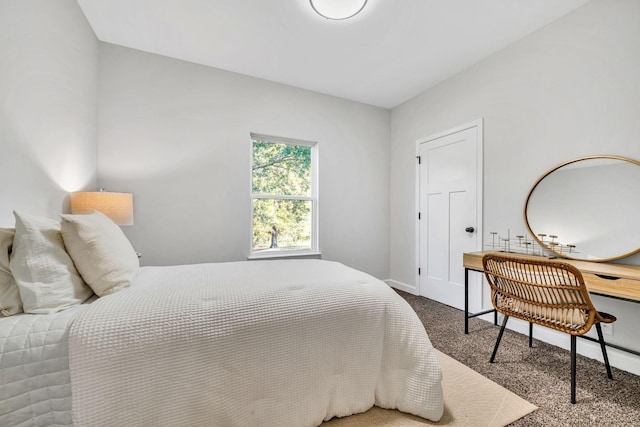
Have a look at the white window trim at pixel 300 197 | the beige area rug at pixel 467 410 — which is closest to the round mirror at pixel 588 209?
the beige area rug at pixel 467 410

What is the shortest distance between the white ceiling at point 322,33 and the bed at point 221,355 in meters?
2.06

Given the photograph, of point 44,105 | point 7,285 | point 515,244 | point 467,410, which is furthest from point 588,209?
point 44,105

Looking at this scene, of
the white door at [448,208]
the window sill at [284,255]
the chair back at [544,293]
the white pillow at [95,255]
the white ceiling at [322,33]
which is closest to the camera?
the white pillow at [95,255]

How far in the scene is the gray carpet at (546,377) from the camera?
139 centimetres

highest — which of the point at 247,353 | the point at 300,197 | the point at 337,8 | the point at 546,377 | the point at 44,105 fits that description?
the point at 337,8

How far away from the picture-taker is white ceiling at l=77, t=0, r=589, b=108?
6.77ft

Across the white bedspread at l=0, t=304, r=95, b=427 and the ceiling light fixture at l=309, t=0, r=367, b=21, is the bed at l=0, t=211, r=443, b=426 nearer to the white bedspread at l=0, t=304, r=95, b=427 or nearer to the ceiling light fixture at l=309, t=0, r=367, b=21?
the white bedspread at l=0, t=304, r=95, b=427

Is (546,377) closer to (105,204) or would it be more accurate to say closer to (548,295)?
(548,295)

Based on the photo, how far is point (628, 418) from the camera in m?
1.38

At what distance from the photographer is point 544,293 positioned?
62.9 inches

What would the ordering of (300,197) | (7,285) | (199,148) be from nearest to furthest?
(7,285), (199,148), (300,197)

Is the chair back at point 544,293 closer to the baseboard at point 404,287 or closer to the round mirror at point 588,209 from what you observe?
the round mirror at point 588,209

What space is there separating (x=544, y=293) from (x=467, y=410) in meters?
0.82

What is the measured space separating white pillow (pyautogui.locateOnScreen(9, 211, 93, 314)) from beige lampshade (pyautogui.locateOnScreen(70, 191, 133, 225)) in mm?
838
